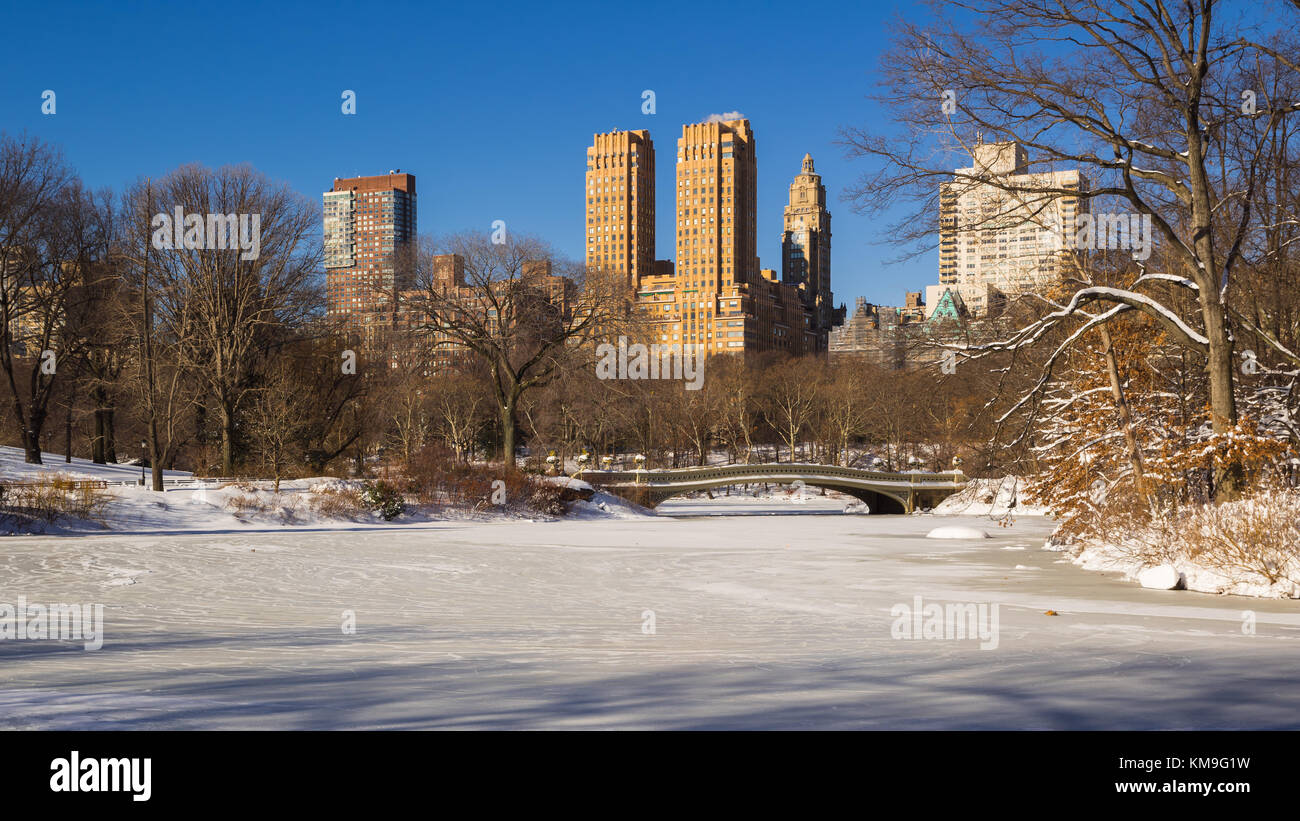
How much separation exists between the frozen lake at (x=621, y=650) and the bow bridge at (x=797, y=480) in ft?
100

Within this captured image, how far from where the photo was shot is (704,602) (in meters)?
14.7

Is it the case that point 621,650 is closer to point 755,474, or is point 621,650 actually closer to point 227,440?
point 227,440

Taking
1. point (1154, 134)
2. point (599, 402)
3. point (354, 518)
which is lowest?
point (354, 518)

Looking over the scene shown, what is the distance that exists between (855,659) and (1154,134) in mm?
13674

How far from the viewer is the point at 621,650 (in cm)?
1017

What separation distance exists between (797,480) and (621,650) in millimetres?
49116

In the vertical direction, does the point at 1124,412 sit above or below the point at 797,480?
above

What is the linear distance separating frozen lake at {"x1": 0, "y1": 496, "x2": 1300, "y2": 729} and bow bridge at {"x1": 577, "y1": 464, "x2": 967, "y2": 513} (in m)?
30.5

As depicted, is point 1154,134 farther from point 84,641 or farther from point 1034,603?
point 84,641

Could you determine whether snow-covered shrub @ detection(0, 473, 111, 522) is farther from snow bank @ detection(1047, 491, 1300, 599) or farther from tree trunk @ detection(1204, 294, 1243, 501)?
tree trunk @ detection(1204, 294, 1243, 501)

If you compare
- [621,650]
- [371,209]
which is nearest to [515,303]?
[621,650]

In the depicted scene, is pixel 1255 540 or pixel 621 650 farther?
pixel 1255 540

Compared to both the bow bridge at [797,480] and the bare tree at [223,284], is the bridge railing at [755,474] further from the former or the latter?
the bare tree at [223,284]
